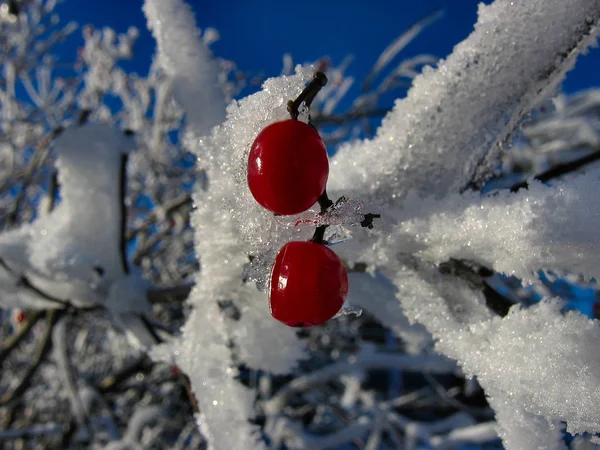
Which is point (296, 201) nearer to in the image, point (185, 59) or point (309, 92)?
point (309, 92)

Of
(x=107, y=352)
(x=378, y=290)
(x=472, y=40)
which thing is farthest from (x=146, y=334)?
(x=107, y=352)

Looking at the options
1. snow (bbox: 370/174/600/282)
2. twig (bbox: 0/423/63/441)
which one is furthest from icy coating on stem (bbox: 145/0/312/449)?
twig (bbox: 0/423/63/441)

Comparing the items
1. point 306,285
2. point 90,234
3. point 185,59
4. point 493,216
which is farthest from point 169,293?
point 493,216

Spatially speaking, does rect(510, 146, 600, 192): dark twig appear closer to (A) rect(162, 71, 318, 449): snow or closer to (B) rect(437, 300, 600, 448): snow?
(B) rect(437, 300, 600, 448): snow

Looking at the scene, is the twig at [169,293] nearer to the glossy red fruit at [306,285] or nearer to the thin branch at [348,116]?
the glossy red fruit at [306,285]

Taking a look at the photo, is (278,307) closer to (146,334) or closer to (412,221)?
(412,221)

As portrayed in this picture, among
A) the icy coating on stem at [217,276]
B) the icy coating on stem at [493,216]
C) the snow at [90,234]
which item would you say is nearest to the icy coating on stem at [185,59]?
the icy coating on stem at [217,276]

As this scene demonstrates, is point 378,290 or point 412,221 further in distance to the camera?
point 378,290
